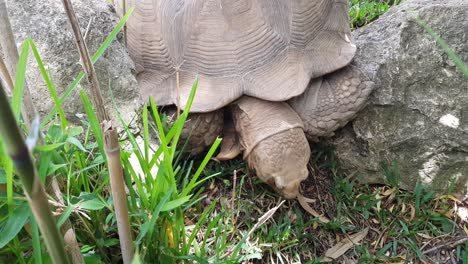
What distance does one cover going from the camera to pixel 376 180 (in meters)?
1.67

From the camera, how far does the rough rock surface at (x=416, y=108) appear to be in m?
1.51

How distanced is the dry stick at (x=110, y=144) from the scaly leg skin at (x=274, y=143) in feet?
2.56

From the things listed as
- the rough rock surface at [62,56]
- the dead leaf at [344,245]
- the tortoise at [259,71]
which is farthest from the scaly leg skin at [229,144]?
the dead leaf at [344,245]

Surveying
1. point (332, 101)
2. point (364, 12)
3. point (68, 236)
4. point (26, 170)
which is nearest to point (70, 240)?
point (68, 236)

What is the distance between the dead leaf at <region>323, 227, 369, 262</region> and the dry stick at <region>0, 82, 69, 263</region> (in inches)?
46.7

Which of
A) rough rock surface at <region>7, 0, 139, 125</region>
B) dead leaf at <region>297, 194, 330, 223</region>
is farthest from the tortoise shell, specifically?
dead leaf at <region>297, 194, 330, 223</region>

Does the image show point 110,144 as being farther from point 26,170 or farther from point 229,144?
point 229,144

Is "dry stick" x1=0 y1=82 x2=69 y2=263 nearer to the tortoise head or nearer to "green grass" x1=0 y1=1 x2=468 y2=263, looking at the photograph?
"green grass" x1=0 y1=1 x2=468 y2=263

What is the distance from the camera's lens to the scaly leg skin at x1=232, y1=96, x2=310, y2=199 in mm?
1453

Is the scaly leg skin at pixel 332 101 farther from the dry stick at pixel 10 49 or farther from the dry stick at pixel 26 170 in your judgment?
the dry stick at pixel 26 170

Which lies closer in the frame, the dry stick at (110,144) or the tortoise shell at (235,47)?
the dry stick at (110,144)

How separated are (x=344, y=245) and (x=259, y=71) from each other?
2.27 feet

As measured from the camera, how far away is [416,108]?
156 cm

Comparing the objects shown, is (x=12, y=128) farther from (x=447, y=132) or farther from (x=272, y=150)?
(x=447, y=132)
